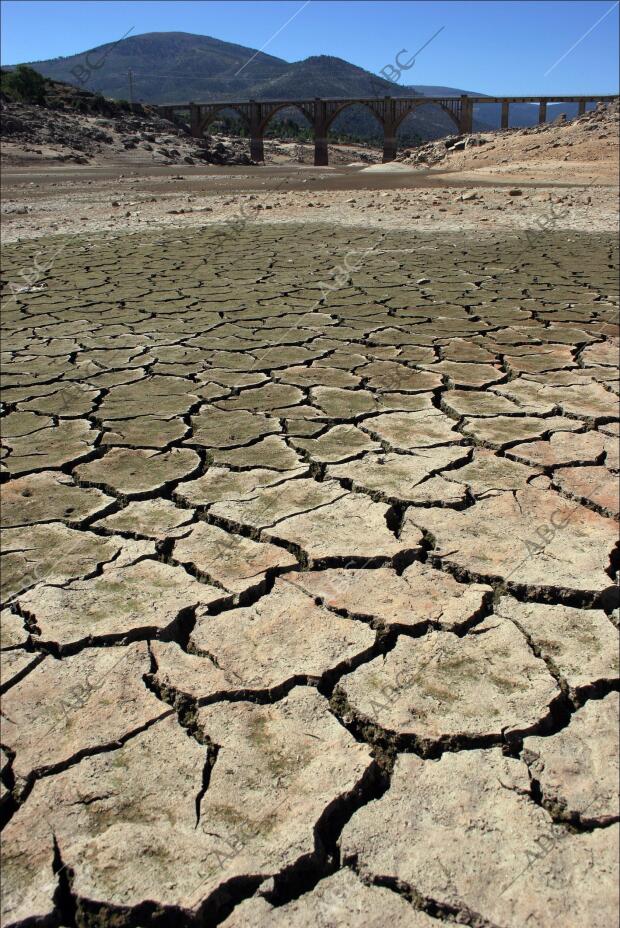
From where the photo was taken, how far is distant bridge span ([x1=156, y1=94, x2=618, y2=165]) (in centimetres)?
4499

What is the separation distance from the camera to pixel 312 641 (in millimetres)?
1649

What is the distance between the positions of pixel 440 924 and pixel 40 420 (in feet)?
8.33

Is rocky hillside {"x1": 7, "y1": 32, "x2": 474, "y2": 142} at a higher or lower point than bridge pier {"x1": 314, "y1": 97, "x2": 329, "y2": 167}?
higher

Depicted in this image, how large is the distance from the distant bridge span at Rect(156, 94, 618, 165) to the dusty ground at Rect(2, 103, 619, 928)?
43229 mm

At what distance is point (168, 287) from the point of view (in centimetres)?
571

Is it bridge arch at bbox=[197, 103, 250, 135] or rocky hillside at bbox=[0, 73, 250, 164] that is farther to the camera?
bridge arch at bbox=[197, 103, 250, 135]

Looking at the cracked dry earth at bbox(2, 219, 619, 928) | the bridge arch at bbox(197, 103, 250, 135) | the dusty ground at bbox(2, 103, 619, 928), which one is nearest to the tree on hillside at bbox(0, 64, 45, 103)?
the bridge arch at bbox(197, 103, 250, 135)

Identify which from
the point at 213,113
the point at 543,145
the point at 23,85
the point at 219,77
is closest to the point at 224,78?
the point at 219,77

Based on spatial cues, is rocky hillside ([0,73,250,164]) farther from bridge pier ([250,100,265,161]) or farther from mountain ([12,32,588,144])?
mountain ([12,32,588,144])

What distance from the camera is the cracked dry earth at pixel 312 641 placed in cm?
113

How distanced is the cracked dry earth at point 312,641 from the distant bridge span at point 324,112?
143 feet

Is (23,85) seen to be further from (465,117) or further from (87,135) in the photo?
(465,117)

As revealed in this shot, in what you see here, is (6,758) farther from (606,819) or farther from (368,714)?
(606,819)

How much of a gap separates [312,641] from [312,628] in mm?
54
